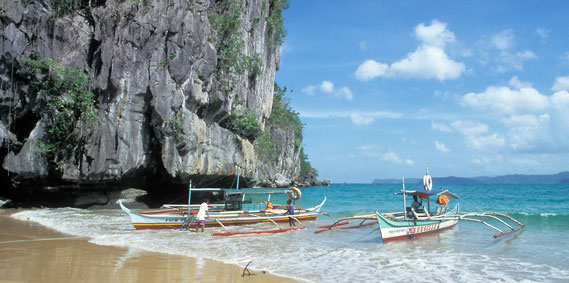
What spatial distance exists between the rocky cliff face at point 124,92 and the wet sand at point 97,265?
10016mm

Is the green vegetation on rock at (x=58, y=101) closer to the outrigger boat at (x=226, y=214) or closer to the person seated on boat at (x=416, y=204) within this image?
the outrigger boat at (x=226, y=214)

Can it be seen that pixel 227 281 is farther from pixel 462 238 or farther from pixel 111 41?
pixel 111 41

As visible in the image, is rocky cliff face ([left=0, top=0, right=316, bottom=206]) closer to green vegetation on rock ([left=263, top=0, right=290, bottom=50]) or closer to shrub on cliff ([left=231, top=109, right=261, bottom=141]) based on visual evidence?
shrub on cliff ([left=231, top=109, right=261, bottom=141])

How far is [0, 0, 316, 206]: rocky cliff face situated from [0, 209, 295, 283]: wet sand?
1002 cm

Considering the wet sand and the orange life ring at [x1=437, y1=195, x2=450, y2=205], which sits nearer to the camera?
the wet sand

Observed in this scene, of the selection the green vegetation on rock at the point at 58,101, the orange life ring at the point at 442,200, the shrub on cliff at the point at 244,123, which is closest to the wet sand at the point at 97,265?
the green vegetation on rock at the point at 58,101

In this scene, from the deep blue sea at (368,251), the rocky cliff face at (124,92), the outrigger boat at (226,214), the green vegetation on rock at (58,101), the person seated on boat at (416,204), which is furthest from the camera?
the rocky cliff face at (124,92)

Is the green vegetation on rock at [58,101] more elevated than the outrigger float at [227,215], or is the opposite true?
the green vegetation on rock at [58,101]

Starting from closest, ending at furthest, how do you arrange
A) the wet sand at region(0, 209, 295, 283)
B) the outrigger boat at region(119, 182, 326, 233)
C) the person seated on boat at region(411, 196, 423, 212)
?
the wet sand at region(0, 209, 295, 283) → the person seated on boat at region(411, 196, 423, 212) → the outrigger boat at region(119, 182, 326, 233)

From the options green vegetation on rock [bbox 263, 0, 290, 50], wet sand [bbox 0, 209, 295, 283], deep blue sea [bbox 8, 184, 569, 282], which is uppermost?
green vegetation on rock [bbox 263, 0, 290, 50]

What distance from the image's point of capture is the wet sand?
25.2 ft

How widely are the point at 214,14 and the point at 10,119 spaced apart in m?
13.6

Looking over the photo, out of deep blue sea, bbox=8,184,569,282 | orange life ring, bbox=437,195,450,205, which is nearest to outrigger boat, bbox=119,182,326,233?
deep blue sea, bbox=8,184,569,282

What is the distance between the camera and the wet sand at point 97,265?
25.2ft
